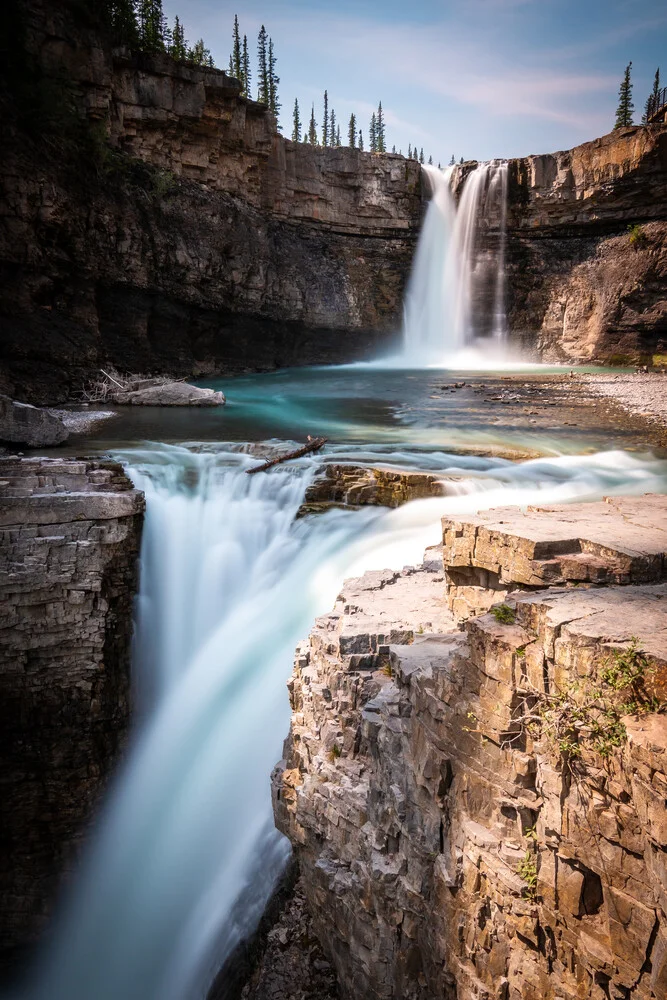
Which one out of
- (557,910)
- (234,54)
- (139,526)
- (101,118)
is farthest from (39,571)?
(234,54)

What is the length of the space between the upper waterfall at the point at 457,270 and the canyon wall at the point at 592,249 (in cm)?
65

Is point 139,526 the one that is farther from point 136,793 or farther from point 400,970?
point 400,970

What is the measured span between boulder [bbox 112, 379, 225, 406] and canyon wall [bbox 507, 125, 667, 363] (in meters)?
16.6

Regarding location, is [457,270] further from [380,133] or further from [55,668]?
[380,133]

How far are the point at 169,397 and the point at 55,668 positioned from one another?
11.0m

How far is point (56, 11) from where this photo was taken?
16688 millimetres

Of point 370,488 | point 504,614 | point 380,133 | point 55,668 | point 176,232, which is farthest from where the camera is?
point 380,133

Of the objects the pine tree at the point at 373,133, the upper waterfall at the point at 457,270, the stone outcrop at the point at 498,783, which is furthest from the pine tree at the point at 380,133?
the stone outcrop at the point at 498,783

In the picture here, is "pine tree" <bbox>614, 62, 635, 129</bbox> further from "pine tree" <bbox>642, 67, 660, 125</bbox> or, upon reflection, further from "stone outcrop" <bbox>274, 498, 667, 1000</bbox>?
"stone outcrop" <bbox>274, 498, 667, 1000</bbox>

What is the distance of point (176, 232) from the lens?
2061 centimetres

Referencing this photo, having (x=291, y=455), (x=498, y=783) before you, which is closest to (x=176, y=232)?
(x=291, y=455)

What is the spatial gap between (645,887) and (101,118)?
21509mm

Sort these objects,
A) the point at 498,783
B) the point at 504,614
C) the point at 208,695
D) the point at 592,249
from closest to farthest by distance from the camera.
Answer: the point at 498,783, the point at 504,614, the point at 208,695, the point at 592,249

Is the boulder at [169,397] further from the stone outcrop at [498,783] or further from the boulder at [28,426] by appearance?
the stone outcrop at [498,783]
